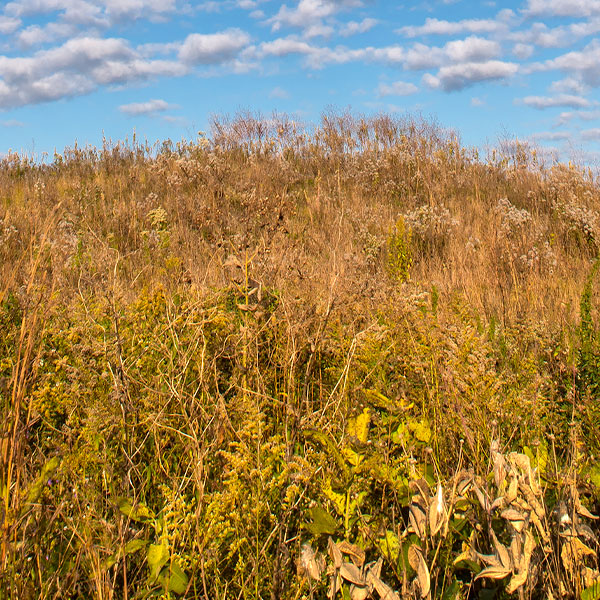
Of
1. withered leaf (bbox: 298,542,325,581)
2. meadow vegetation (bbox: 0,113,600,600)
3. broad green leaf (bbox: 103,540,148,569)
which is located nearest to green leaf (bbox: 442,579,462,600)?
meadow vegetation (bbox: 0,113,600,600)

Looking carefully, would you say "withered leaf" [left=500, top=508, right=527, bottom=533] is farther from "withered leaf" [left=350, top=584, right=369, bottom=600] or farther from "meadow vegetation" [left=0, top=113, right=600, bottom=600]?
"withered leaf" [left=350, top=584, right=369, bottom=600]

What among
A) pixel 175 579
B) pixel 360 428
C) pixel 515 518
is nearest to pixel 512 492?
pixel 515 518

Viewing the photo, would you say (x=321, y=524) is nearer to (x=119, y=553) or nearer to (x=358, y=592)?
(x=358, y=592)

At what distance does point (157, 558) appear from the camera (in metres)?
1.73

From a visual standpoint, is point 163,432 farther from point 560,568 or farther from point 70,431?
point 560,568

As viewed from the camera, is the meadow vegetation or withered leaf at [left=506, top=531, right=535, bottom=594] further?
the meadow vegetation

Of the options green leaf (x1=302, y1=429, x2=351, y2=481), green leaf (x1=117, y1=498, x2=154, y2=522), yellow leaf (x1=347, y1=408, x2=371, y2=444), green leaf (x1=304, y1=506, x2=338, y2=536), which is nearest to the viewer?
green leaf (x1=304, y1=506, x2=338, y2=536)

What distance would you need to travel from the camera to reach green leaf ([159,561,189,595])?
1725 millimetres

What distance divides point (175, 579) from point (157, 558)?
86 mm

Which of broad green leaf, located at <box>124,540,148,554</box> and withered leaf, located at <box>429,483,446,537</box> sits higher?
withered leaf, located at <box>429,483,446,537</box>

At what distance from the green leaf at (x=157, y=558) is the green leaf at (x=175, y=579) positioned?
0.03 m

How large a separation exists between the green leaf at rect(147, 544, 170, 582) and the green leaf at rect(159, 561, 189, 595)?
0.03 metres

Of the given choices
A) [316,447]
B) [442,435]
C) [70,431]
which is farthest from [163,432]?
[442,435]

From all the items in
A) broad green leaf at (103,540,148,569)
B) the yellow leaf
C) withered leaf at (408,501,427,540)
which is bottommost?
broad green leaf at (103,540,148,569)
